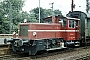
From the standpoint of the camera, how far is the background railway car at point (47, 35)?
39.8ft

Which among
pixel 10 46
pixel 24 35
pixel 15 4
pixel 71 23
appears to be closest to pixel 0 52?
pixel 10 46

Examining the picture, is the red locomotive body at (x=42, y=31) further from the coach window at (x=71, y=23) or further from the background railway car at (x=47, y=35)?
the coach window at (x=71, y=23)

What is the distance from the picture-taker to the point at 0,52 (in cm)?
1279

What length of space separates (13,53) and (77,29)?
5.89 metres

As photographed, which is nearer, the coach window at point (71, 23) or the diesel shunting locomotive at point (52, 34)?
the diesel shunting locomotive at point (52, 34)

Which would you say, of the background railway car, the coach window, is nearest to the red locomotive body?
the background railway car

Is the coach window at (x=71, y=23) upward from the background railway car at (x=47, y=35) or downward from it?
upward

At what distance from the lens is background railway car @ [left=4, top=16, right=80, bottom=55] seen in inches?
477

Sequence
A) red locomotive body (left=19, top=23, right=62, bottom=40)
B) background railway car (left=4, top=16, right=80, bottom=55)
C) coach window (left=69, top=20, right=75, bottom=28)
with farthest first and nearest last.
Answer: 1. coach window (left=69, top=20, right=75, bottom=28)
2. red locomotive body (left=19, top=23, right=62, bottom=40)
3. background railway car (left=4, top=16, right=80, bottom=55)

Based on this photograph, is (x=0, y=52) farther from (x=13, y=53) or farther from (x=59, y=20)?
(x=59, y=20)

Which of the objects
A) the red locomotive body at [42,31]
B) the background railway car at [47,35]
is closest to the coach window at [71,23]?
the background railway car at [47,35]

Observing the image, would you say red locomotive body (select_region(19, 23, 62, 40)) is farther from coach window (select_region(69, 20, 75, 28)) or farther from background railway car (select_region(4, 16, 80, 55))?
coach window (select_region(69, 20, 75, 28))

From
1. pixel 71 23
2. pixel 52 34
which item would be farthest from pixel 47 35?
pixel 71 23

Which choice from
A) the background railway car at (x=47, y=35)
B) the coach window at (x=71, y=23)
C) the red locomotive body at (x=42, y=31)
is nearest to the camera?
the background railway car at (x=47, y=35)
